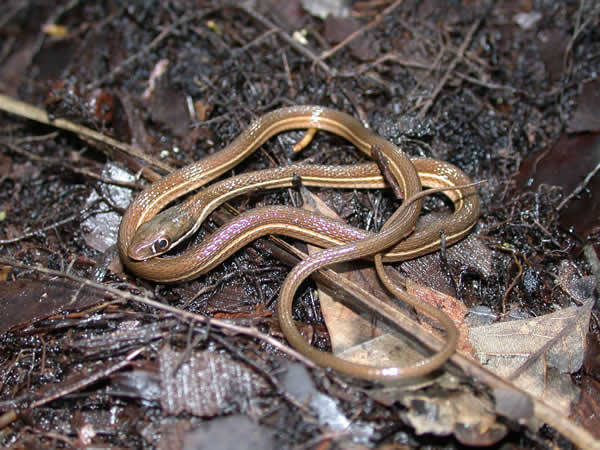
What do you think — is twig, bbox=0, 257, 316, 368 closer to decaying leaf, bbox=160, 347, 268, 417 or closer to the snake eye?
→ decaying leaf, bbox=160, 347, 268, 417

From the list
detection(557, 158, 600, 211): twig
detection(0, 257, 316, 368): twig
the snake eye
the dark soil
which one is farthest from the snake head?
detection(557, 158, 600, 211): twig

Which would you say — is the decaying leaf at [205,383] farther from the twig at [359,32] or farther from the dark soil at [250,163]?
the twig at [359,32]

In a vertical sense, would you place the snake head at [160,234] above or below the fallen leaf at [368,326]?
above

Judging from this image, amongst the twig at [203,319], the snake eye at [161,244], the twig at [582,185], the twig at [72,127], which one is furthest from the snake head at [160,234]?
the twig at [582,185]

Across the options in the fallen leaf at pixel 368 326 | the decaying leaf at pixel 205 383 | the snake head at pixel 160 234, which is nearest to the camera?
the decaying leaf at pixel 205 383

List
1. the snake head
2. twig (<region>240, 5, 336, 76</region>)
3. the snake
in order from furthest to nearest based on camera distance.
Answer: twig (<region>240, 5, 336, 76</region>) → the snake head → the snake

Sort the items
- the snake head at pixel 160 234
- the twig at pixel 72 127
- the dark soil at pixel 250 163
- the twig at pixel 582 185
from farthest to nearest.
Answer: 1. the twig at pixel 72 127
2. the twig at pixel 582 185
3. the snake head at pixel 160 234
4. the dark soil at pixel 250 163

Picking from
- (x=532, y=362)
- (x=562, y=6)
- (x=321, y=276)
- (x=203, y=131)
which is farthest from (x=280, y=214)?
(x=562, y=6)
